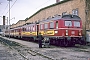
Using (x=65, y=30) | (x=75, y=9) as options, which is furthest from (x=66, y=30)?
(x=75, y=9)

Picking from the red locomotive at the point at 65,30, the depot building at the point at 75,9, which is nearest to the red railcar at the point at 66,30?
the red locomotive at the point at 65,30

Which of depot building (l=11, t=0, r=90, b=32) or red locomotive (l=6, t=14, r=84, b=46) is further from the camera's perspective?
depot building (l=11, t=0, r=90, b=32)

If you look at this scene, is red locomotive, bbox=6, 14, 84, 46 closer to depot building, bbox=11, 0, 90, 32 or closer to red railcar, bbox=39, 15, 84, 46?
red railcar, bbox=39, 15, 84, 46

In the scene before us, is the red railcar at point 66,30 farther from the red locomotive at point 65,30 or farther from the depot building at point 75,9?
the depot building at point 75,9

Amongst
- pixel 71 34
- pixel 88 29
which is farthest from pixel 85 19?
pixel 71 34

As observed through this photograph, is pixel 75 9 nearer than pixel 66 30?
No

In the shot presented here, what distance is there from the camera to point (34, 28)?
28875mm

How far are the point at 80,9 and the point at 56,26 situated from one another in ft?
20.4

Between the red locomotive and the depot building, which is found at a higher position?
the depot building

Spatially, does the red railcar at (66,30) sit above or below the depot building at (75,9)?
below

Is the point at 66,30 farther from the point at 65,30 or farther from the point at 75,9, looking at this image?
the point at 75,9

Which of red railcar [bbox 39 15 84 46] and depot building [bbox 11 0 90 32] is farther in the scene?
depot building [bbox 11 0 90 32]

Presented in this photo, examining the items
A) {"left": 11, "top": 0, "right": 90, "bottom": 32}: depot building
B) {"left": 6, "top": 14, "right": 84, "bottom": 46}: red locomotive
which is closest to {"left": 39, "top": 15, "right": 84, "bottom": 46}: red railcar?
{"left": 6, "top": 14, "right": 84, "bottom": 46}: red locomotive

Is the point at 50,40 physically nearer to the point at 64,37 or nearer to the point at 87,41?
the point at 64,37
